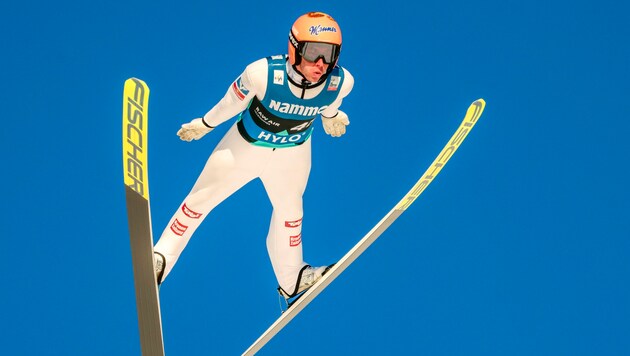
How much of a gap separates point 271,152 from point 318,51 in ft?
2.19

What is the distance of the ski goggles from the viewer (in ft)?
15.8

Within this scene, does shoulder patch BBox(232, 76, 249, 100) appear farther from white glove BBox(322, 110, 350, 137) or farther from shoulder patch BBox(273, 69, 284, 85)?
white glove BBox(322, 110, 350, 137)

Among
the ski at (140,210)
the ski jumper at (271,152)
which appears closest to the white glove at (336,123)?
the ski jumper at (271,152)

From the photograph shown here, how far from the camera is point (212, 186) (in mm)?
5352

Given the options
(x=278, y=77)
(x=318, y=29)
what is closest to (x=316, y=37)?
(x=318, y=29)

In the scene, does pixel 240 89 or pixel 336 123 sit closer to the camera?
pixel 240 89

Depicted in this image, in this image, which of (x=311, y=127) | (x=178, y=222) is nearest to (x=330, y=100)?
(x=311, y=127)

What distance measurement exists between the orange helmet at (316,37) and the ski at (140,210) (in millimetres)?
747

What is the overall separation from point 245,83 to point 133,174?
0.76 metres

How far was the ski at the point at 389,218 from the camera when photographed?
5.40 m

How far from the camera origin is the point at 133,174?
4539 millimetres

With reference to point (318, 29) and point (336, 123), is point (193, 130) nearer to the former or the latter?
point (336, 123)

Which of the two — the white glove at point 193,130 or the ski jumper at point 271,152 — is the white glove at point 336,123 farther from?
the white glove at point 193,130

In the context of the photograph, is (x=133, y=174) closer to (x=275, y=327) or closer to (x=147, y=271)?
(x=147, y=271)
